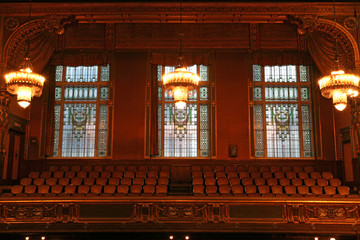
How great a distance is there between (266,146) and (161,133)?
11.6 ft

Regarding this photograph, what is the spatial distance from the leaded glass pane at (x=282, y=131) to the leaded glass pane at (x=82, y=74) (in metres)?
6.09

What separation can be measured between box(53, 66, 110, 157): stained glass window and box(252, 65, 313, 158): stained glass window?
514cm

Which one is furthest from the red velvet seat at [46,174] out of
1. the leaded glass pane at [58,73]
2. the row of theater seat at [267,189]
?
the row of theater seat at [267,189]

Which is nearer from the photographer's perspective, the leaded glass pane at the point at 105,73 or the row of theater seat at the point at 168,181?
the row of theater seat at the point at 168,181

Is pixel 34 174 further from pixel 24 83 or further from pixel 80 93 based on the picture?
pixel 24 83

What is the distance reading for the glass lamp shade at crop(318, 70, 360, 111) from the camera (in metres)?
7.35

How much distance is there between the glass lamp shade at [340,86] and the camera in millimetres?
7352

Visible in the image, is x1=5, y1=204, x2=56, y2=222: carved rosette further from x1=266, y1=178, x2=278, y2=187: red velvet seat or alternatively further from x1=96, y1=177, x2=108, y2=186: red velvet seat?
x1=266, y1=178, x2=278, y2=187: red velvet seat

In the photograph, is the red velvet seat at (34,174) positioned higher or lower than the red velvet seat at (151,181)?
higher

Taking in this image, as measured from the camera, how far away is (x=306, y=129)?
11922mm

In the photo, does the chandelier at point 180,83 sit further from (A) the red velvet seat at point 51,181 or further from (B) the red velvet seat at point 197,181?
(A) the red velvet seat at point 51,181

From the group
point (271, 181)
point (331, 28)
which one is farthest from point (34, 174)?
point (331, 28)

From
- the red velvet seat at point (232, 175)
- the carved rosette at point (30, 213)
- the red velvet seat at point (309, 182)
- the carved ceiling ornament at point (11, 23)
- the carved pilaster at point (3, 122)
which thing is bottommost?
the carved rosette at point (30, 213)

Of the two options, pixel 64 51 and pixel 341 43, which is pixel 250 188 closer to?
pixel 341 43
